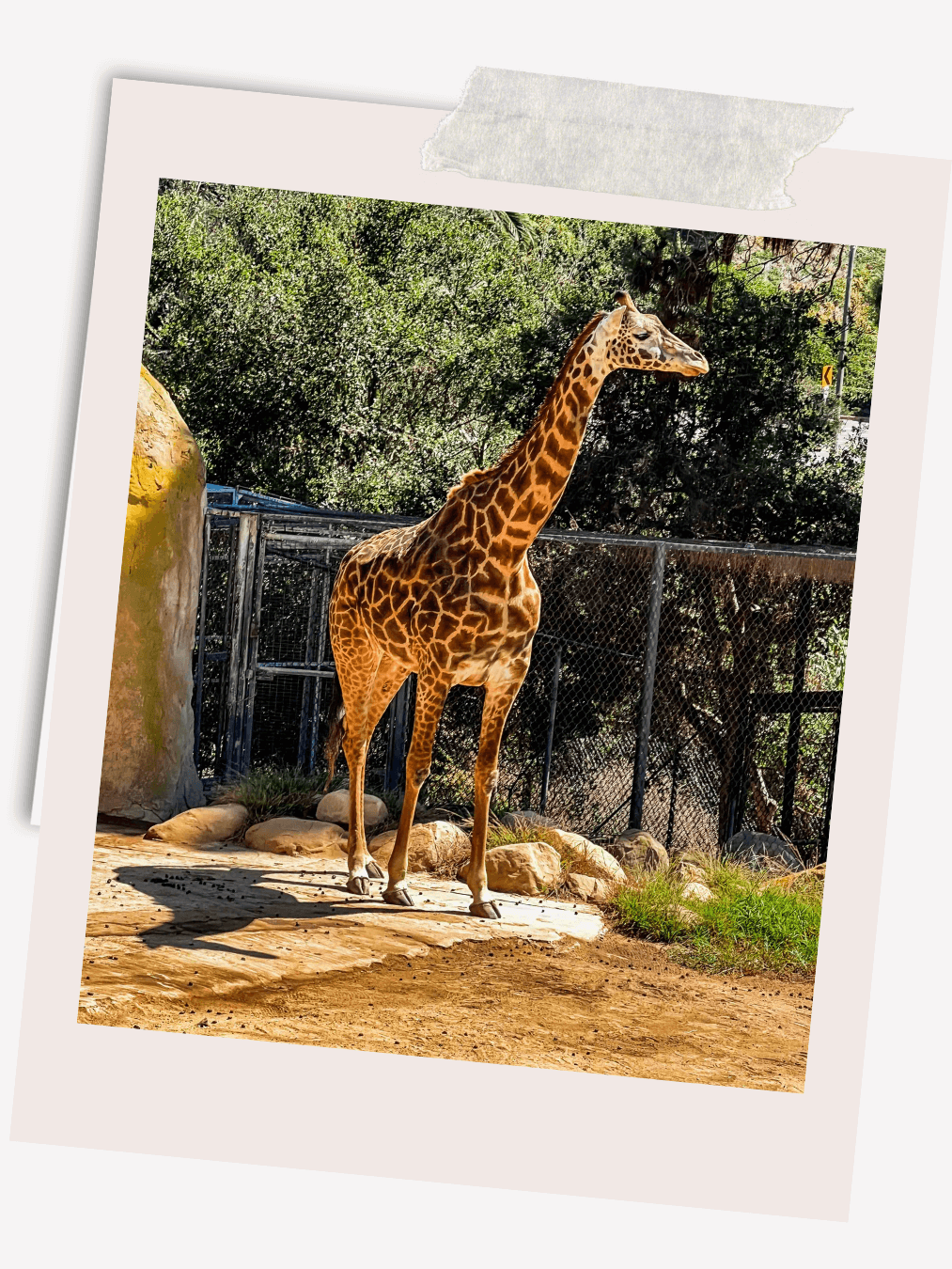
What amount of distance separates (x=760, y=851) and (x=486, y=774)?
2.05 m

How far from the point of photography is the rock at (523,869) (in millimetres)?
5629

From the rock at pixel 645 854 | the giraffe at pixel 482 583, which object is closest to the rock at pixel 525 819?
the rock at pixel 645 854

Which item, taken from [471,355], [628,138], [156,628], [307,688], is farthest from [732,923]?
[471,355]

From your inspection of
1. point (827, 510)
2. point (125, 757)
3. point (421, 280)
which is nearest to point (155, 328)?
point (421, 280)

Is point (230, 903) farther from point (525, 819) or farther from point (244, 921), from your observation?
point (525, 819)

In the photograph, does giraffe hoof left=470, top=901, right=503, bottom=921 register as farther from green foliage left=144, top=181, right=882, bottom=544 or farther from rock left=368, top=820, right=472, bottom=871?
green foliage left=144, top=181, right=882, bottom=544

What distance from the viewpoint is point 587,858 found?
19.3 ft

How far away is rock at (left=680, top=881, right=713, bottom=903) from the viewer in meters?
5.59

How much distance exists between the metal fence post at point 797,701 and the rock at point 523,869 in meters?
1.57

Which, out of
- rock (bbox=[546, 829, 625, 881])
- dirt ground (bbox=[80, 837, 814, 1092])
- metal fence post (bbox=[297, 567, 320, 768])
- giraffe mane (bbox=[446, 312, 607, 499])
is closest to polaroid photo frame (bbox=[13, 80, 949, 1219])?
dirt ground (bbox=[80, 837, 814, 1092])

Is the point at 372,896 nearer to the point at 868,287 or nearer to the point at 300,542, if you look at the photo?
the point at 300,542

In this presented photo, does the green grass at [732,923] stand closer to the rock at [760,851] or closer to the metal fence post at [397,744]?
the rock at [760,851]

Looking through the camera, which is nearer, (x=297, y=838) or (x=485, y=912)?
(x=485, y=912)

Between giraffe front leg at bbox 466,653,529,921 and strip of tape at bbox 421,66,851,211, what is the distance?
2139 mm
